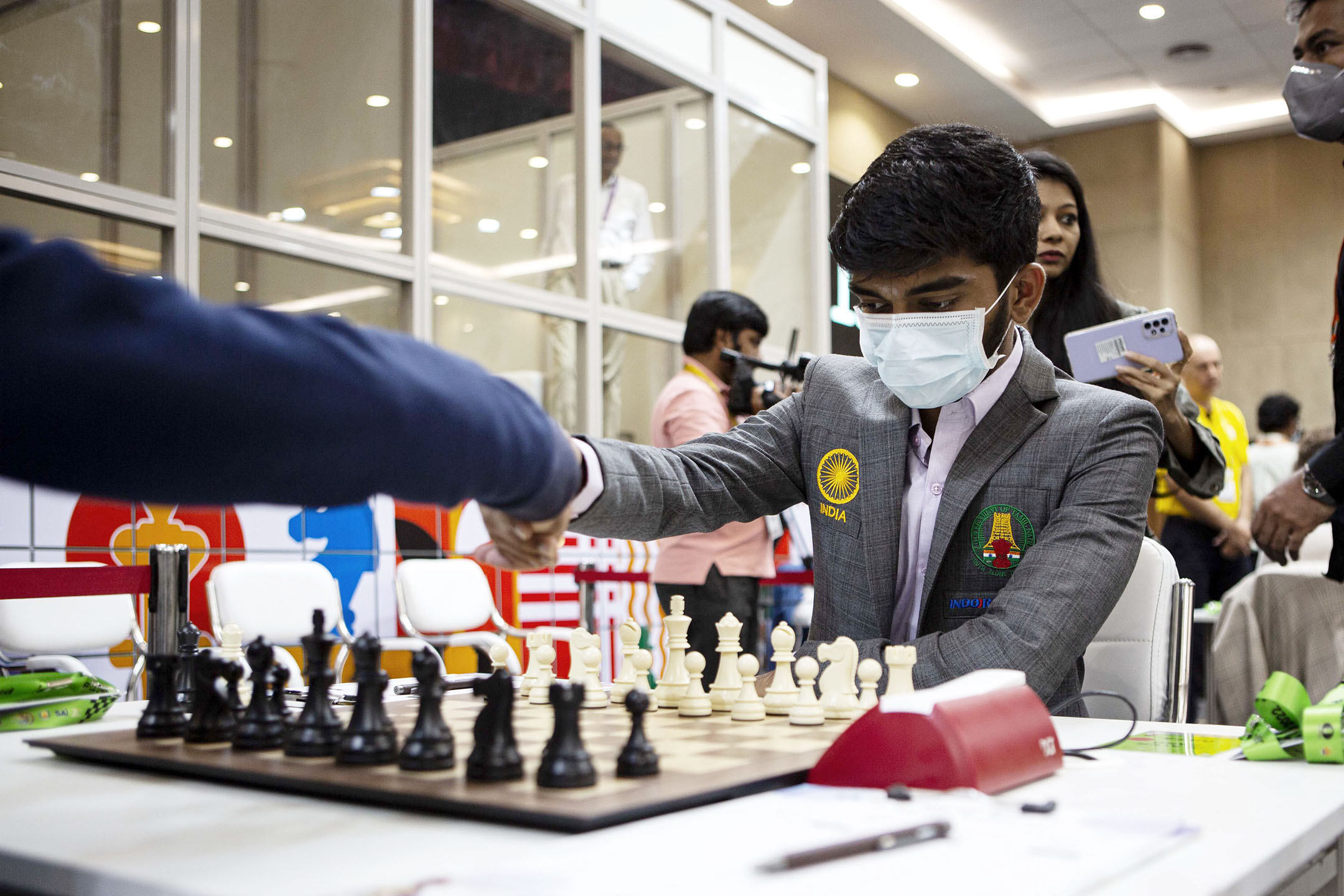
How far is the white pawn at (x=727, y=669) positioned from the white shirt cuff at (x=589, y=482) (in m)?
0.20

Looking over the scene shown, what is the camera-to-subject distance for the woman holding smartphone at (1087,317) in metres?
2.40

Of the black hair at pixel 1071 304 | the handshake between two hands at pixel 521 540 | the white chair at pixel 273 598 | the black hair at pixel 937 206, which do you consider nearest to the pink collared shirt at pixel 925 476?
the black hair at pixel 937 206

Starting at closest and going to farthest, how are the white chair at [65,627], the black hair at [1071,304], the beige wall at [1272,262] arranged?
1. the black hair at [1071,304]
2. the white chair at [65,627]
3. the beige wall at [1272,262]

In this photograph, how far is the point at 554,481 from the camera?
0.84m

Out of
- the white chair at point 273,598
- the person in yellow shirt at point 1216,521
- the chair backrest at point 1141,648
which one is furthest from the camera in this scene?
the person in yellow shirt at point 1216,521

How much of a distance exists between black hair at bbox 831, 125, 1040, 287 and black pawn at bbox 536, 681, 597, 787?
82cm

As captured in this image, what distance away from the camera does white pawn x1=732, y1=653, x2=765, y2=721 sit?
3.84 feet

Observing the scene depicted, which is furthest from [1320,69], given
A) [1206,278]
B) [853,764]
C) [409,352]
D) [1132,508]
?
[1206,278]

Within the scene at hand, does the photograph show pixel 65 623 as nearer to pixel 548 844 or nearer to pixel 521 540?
pixel 521 540

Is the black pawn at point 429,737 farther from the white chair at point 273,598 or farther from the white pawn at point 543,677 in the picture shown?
the white chair at point 273,598

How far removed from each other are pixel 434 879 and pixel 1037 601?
0.89 metres

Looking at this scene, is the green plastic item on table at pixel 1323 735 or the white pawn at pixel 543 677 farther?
the white pawn at pixel 543 677

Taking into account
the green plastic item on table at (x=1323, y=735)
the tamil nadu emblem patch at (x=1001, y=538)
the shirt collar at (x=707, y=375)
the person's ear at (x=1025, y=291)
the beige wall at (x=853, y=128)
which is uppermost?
the beige wall at (x=853, y=128)

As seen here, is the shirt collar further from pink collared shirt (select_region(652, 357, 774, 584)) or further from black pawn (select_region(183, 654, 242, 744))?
black pawn (select_region(183, 654, 242, 744))
